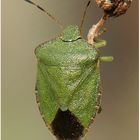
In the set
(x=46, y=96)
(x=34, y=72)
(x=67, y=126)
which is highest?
(x=46, y=96)

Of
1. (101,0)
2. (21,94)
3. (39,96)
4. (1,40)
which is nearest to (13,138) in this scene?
(21,94)

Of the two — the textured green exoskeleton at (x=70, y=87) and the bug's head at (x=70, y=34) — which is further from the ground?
the bug's head at (x=70, y=34)

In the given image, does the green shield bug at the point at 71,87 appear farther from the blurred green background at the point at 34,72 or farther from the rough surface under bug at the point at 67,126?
the blurred green background at the point at 34,72

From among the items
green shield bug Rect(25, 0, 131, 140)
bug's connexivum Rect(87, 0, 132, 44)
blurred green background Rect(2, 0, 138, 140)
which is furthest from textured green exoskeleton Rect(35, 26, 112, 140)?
blurred green background Rect(2, 0, 138, 140)

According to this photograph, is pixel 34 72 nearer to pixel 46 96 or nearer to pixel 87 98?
pixel 46 96

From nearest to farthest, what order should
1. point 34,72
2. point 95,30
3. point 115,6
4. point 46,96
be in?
point 115,6
point 95,30
point 46,96
point 34,72

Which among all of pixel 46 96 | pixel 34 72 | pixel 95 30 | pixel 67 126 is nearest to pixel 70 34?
pixel 95 30

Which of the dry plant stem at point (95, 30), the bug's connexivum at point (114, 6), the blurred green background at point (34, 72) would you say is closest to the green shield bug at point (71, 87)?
the dry plant stem at point (95, 30)
